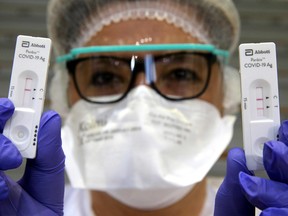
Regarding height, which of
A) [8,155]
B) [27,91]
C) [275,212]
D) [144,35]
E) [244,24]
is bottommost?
[275,212]

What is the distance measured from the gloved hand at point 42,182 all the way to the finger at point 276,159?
37 cm

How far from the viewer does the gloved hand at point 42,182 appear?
0.68 metres

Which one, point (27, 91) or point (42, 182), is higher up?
point (27, 91)

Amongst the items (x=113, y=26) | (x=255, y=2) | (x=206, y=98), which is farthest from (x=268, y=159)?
(x=255, y=2)

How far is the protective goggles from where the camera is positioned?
107 cm

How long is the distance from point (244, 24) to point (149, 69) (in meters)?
1.12

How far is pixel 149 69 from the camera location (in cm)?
106

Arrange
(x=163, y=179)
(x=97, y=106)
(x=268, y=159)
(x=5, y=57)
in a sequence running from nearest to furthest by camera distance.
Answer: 1. (x=268, y=159)
2. (x=163, y=179)
3. (x=97, y=106)
4. (x=5, y=57)

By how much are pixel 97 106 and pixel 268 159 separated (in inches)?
23.4

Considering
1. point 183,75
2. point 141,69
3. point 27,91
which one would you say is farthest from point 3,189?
point 183,75

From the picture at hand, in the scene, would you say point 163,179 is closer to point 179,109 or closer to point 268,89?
point 179,109

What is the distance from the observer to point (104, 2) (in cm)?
115

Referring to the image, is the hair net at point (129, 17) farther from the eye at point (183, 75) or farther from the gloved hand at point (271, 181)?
the gloved hand at point (271, 181)

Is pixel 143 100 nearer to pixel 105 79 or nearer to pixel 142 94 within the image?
pixel 142 94
